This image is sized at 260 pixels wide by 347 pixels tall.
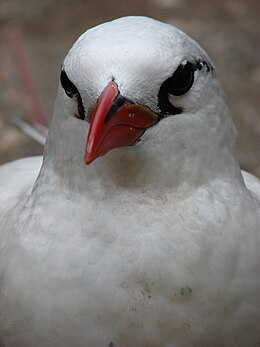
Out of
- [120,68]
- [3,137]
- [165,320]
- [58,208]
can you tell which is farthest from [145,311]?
[3,137]

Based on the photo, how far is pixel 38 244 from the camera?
2.35 meters

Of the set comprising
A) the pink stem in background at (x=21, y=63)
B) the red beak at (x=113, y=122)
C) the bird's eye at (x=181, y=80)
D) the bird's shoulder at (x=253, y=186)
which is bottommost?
the pink stem in background at (x=21, y=63)

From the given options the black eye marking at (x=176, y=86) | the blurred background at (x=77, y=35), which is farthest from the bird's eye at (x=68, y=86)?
the blurred background at (x=77, y=35)

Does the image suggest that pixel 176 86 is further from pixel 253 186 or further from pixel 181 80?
pixel 253 186

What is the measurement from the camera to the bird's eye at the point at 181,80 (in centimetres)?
210

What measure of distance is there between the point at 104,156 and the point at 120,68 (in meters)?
0.27

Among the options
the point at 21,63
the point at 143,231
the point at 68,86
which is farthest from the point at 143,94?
the point at 21,63

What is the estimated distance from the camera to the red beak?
2.00m

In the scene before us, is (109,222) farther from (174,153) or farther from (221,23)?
(221,23)

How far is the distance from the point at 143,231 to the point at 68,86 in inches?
17.9

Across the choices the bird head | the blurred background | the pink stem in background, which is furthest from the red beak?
the pink stem in background

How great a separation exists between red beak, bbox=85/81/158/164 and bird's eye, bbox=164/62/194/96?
8 cm

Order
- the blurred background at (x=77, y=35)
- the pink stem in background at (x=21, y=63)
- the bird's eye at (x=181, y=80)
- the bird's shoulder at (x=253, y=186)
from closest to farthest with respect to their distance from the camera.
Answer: the bird's eye at (x=181, y=80) < the bird's shoulder at (x=253, y=186) < the blurred background at (x=77, y=35) < the pink stem in background at (x=21, y=63)

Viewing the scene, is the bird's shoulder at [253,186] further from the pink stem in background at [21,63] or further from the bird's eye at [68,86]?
the pink stem in background at [21,63]
